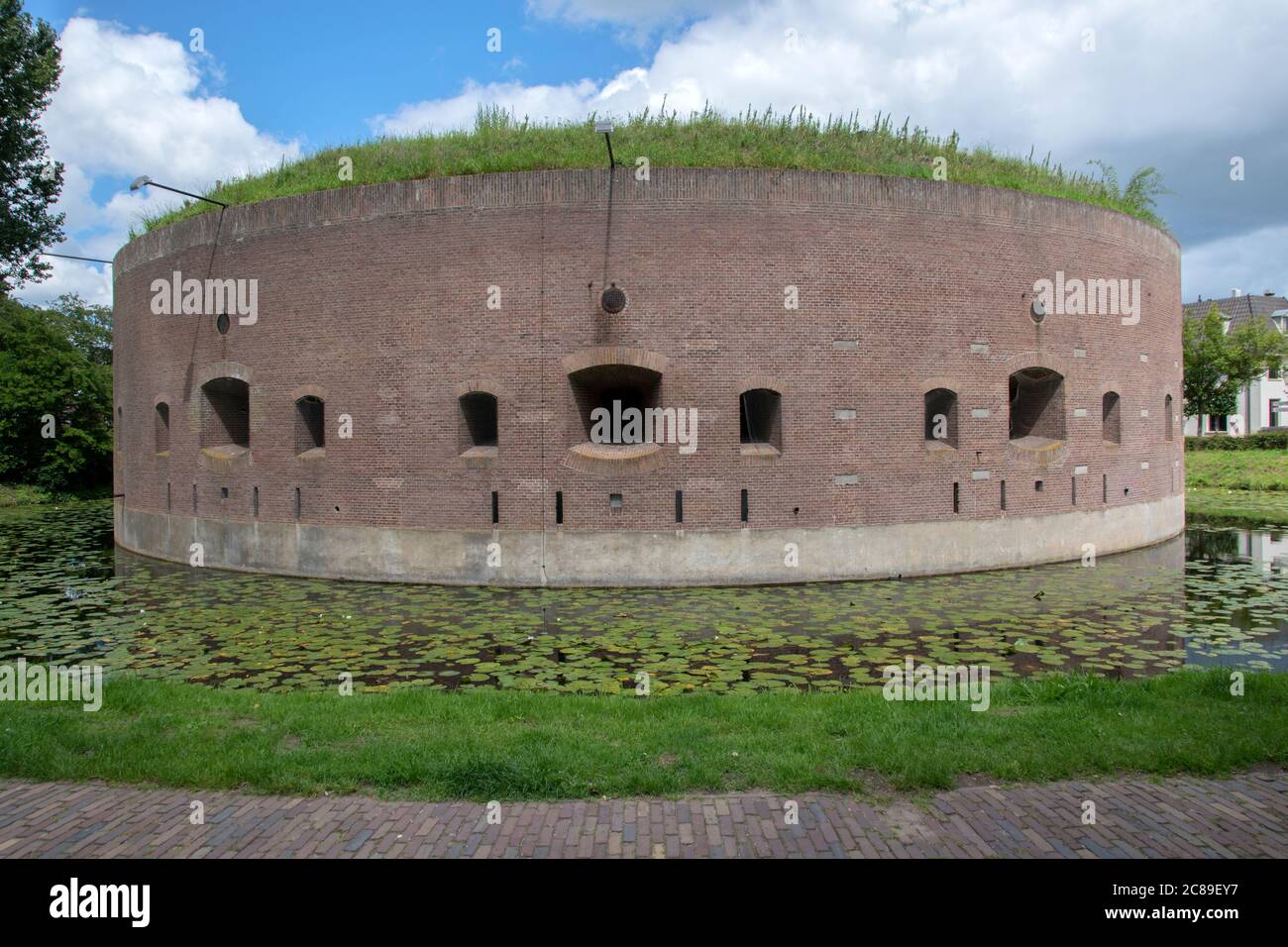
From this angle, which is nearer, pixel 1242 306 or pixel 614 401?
pixel 614 401

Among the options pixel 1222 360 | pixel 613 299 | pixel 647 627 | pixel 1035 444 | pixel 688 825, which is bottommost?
pixel 647 627

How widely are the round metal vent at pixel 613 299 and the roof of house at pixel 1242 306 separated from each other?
44.3 metres

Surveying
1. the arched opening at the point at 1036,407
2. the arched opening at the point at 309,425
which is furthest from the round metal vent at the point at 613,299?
the arched opening at the point at 1036,407

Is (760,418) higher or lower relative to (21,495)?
higher

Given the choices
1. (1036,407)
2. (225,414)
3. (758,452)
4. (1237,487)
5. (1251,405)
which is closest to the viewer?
(758,452)

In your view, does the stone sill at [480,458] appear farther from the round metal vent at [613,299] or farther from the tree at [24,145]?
the tree at [24,145]

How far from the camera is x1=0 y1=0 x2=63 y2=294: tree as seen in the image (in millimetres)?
17844

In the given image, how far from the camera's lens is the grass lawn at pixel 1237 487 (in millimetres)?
18031

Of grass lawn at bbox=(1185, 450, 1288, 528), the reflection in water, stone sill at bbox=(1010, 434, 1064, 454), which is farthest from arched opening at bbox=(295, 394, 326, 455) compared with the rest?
grass lawn at bbox=(1185, 450, 1288, 528)

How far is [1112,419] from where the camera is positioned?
14.1 m

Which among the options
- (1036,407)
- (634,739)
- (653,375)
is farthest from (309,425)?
(1036,407)

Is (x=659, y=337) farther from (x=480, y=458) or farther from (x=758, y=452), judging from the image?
(x=480, y=458)

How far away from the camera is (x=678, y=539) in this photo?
435 inches

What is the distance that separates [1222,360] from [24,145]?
39204 millimetres
